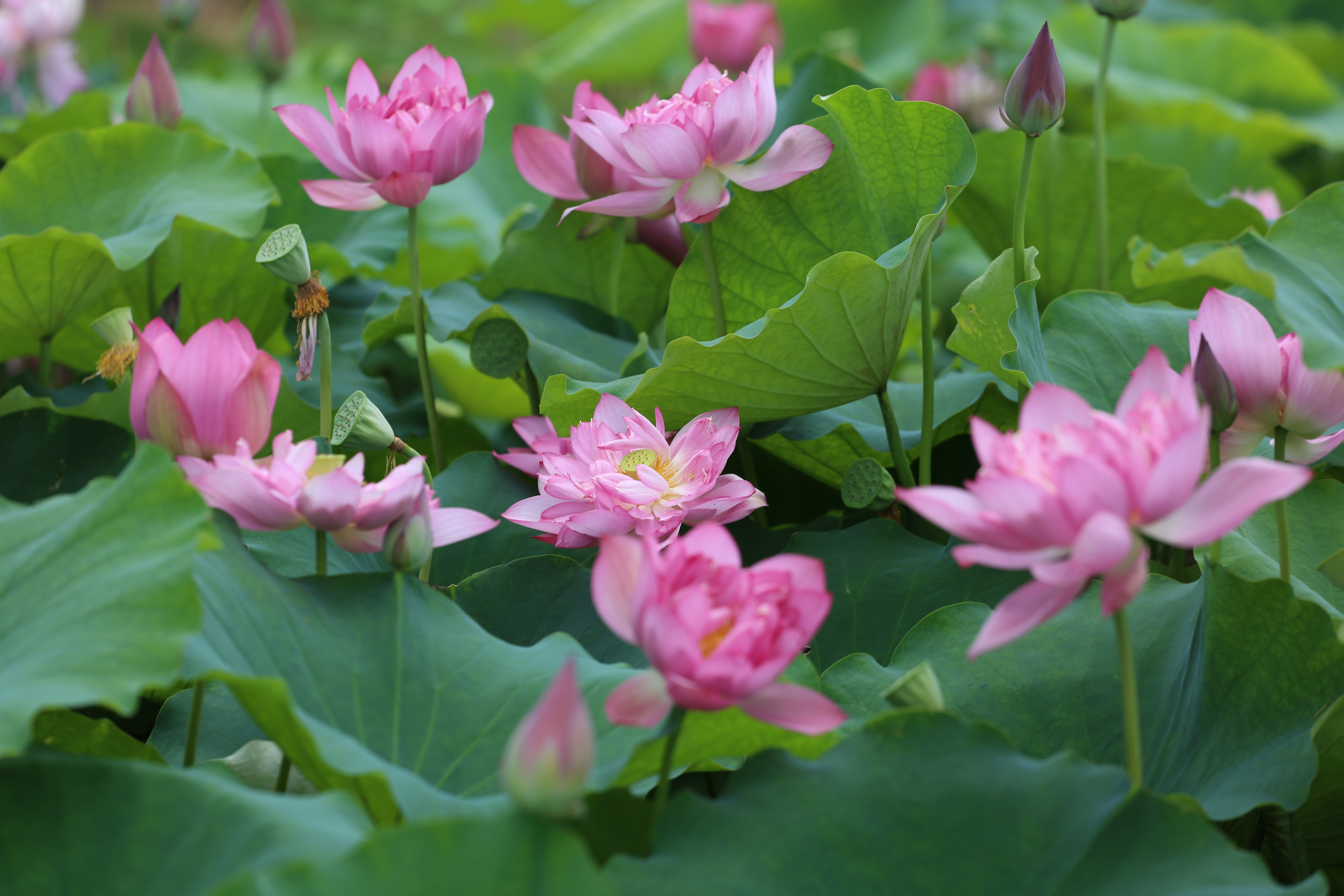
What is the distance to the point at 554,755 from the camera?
41cm

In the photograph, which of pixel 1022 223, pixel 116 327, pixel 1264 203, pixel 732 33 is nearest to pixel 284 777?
pixel 116 327

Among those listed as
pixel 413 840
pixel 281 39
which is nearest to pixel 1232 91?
pixel 281 39

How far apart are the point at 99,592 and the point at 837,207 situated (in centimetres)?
62

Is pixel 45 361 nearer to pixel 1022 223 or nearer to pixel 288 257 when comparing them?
pixel 288 257

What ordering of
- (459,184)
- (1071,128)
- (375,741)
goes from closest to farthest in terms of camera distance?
1. (375,741)
2. (459,184)
3. (1071,128)

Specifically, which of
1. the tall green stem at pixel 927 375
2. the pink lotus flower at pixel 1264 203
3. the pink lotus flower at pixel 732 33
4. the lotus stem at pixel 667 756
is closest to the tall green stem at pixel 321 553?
the lotus stem at pixel 667 756

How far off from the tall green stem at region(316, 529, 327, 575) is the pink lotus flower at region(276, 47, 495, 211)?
1.00ft

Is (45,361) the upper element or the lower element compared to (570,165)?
lower

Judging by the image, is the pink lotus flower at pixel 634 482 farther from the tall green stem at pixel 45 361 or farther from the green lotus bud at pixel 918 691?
the tall green stem at pixel 45 361

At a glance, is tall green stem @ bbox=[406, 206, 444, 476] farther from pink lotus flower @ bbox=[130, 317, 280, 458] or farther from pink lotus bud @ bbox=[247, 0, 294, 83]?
pink lotus bud @ bbox=[247, 0, 294, 83]

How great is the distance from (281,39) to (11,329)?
0.71 meters

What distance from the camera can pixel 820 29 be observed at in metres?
2.97

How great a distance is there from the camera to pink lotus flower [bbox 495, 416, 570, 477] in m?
0.79

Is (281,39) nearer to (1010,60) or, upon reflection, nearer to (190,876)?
(190,876)
